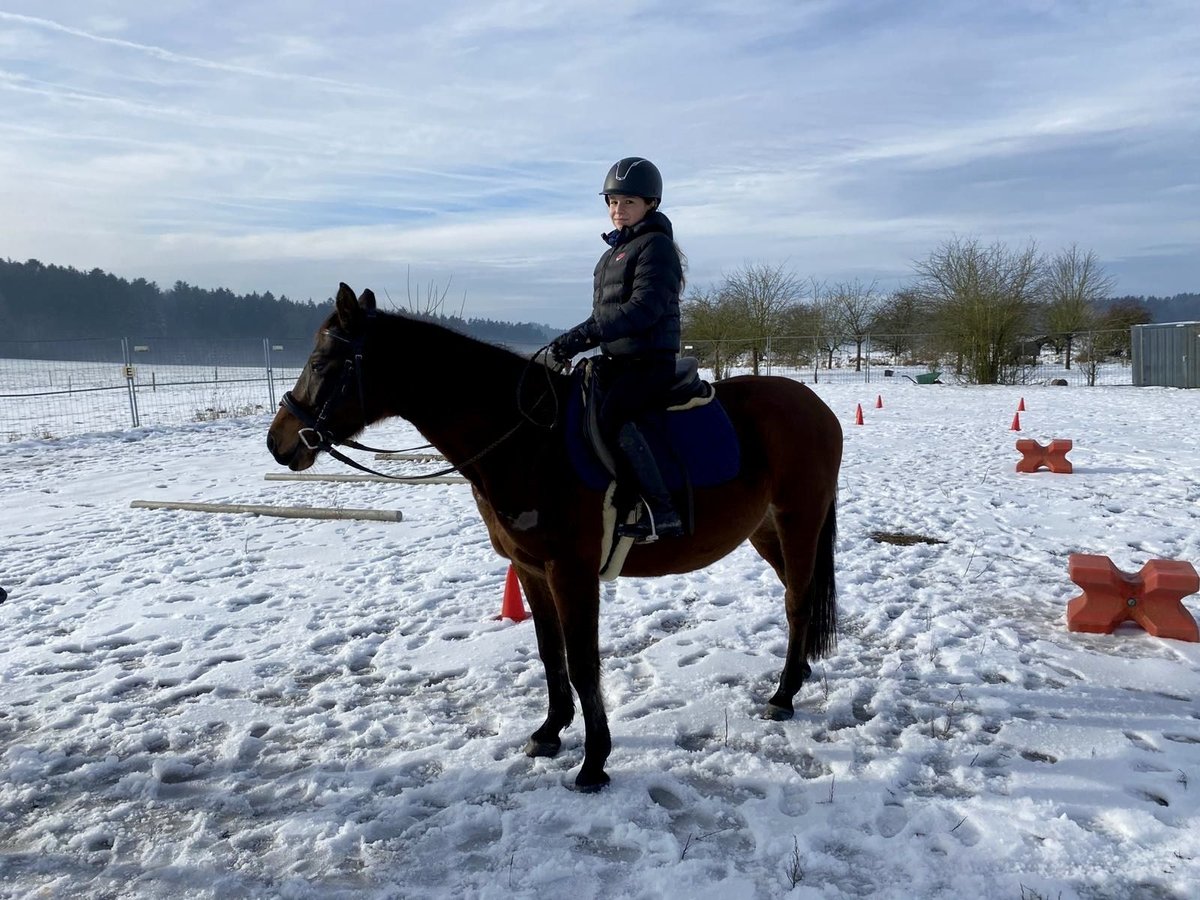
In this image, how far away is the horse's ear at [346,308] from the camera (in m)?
3.05

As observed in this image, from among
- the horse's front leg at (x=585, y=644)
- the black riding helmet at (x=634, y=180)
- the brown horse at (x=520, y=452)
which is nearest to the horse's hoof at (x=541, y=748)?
the brown horse at (x=520, y=452)

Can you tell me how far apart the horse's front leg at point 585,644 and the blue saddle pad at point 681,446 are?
17.5 inches

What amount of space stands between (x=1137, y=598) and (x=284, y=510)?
8081 mm

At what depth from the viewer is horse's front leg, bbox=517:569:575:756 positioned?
12.0ft

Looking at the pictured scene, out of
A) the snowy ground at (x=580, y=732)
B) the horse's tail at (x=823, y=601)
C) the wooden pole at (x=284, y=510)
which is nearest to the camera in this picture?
the snowy ground at (x=580, y=732)

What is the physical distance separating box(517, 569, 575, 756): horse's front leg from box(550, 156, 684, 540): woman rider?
0.62 meters

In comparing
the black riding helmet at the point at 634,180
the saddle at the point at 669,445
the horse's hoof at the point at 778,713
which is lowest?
the horse's hoof at the point at 778,713

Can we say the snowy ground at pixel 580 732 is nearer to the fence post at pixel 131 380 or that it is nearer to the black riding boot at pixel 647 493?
the black riding boot at pixel 647 493

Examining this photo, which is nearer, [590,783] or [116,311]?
[590,783]

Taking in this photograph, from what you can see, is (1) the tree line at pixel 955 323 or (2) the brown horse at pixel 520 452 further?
(1) the tree line at pixel 955 323

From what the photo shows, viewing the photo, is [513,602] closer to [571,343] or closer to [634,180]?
[571,343]

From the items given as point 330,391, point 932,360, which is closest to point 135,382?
point 330,391

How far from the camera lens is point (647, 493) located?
3385 millimetres

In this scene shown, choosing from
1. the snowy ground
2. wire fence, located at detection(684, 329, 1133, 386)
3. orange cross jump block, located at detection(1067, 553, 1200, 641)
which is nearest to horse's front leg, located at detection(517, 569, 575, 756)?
the snowy ground
